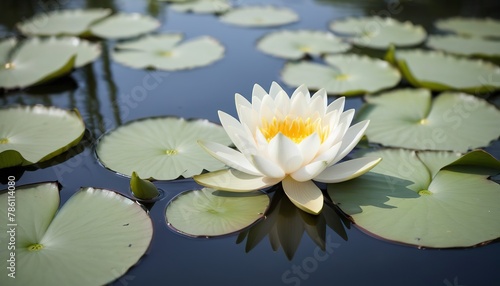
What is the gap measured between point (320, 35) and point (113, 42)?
1.53 m

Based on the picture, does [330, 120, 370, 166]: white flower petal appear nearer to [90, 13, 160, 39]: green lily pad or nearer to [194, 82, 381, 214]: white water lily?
[194, 82, 381, 214]: white water lily

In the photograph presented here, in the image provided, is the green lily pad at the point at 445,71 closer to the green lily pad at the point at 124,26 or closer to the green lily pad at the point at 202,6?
the green lily pad at the point at 202,6

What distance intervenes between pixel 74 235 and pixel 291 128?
0.87 meters

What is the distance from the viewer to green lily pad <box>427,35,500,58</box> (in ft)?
10.5

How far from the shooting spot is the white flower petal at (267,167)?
1.62 meters

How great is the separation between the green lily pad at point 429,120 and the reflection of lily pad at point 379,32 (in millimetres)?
906

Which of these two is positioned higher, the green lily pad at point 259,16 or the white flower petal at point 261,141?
the white flower petal at point 261,141

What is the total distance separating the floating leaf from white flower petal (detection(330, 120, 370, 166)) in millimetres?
675

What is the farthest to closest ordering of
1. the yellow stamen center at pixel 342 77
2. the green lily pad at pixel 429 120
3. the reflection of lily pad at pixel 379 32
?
the reflection of lily pad at pixel 379 32 < the yellow stamen center at pixel 342 77 < the green lily pad at pixel 429 120

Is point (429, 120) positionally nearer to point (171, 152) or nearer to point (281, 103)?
point (281, 103)

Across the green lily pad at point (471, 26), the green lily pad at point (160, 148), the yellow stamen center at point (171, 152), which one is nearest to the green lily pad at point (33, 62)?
the green lily pad at point (160, 148)

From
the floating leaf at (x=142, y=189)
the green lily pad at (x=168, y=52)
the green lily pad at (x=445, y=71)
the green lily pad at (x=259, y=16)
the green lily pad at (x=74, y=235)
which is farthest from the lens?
the green lily pad at (x=259, y=16)

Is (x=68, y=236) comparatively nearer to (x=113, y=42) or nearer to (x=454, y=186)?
(x=454, y=186)

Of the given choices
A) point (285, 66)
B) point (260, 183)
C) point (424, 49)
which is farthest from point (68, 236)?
point (424, 49)
